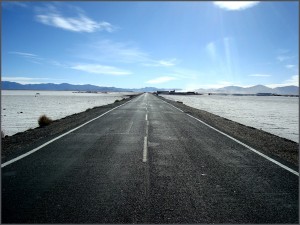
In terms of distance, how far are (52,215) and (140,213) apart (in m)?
1.47

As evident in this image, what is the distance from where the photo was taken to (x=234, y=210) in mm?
5602

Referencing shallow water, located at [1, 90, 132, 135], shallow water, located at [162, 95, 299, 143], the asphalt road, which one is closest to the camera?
the asphalt road

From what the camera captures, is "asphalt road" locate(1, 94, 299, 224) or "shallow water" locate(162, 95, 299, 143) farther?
"shallow water" locate(162, 95, 299, 143)

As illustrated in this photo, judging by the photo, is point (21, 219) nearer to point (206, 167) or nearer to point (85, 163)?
point (85, 163)

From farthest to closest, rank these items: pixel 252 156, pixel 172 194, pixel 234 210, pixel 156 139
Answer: pixel 156 139
pixel 252 156
pixel 172 194
pixel 234 210

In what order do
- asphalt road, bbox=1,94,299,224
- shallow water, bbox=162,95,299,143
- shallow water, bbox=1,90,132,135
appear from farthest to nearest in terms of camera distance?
shallow water, bbox=1,90,132,135
shallow water, bbox=162,95,299,143
asphalt road, bbox=1,94,299,224

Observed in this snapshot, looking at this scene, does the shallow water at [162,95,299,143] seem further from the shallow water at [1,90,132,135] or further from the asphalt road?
the shallow water at [1,90,132,135]

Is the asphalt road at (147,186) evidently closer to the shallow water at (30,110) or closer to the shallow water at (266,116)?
the shallow water at (266,116)

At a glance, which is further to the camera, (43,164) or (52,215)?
(43,164)

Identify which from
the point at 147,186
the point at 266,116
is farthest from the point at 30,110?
the point at 147,186

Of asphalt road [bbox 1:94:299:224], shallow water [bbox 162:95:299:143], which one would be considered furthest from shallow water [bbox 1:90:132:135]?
shallow water [bbox 162:95:299:143]

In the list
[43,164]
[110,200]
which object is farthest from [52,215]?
[43,164]

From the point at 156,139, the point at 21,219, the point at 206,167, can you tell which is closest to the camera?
the point at 21,219

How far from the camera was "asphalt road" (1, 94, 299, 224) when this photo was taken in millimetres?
5309
